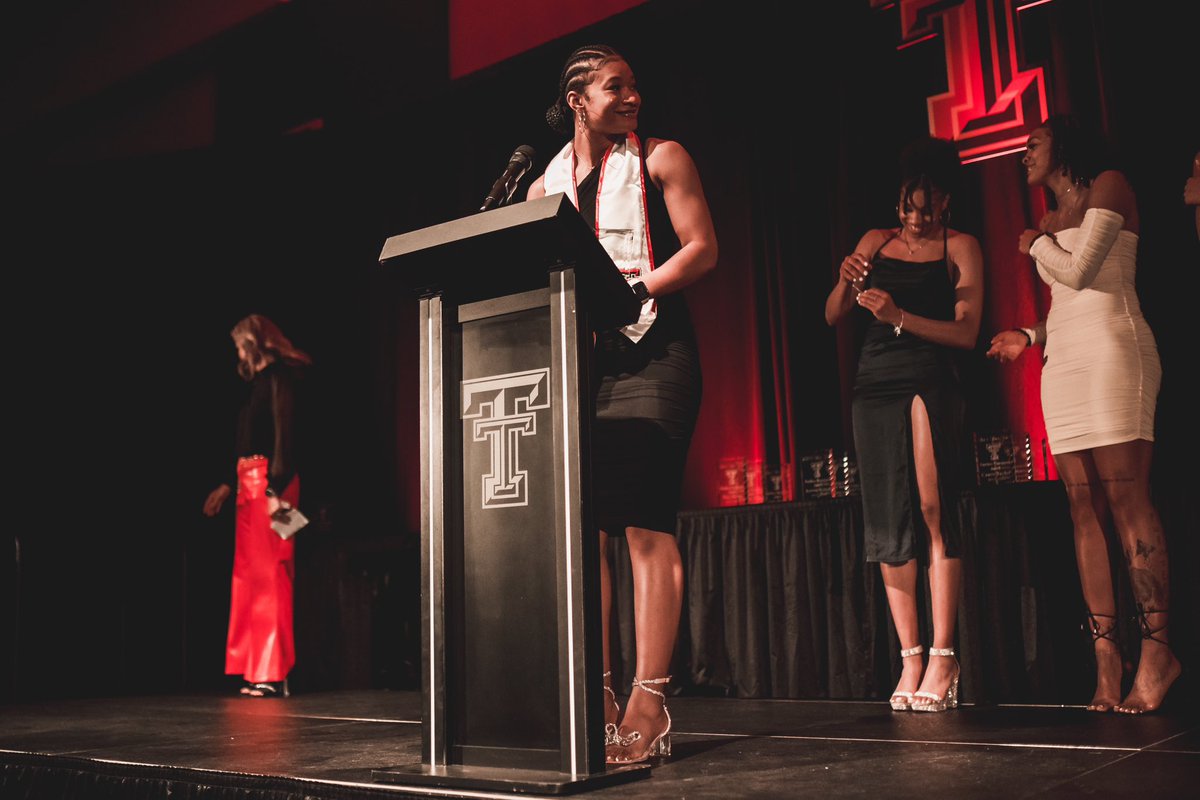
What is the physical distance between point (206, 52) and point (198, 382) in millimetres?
1969

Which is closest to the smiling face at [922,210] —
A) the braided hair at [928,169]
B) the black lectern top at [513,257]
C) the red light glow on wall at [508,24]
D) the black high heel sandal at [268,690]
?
the braided hair at [928,169]

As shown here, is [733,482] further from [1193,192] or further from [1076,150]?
[1193,192]

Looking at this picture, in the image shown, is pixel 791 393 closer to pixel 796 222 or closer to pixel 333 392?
pixel 796 222

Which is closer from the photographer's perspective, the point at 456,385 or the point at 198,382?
the point at 456,385

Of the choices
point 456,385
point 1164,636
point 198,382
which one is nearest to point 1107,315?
point 1164,636

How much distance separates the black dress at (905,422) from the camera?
305 centimetres

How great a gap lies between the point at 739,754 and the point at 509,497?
2.54 feet

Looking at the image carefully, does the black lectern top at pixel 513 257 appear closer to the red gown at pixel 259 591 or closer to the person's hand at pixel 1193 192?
the person's hand at pixel 1193 192

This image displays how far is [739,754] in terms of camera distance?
2104mm

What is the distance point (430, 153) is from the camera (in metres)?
6.39

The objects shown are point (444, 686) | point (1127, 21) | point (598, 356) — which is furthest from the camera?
point (1127, 21)

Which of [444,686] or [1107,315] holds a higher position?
[1107,315]

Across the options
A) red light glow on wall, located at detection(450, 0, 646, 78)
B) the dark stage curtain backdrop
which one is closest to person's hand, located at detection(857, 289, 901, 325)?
the dark stage curtain backdrop

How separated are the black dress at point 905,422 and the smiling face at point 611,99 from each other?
1.30m
